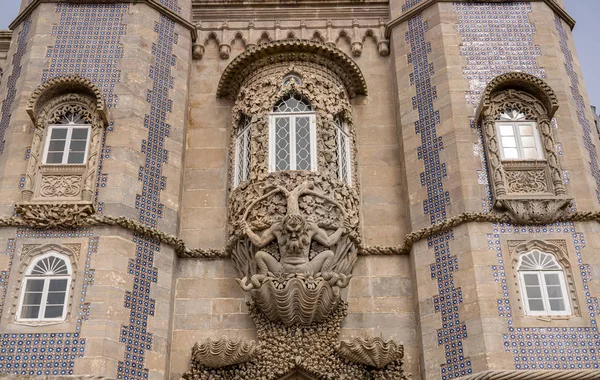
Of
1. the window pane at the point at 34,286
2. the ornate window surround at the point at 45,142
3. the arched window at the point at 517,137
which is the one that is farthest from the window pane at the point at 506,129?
the window pane at the point at 34,286

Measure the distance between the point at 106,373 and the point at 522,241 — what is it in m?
6.82

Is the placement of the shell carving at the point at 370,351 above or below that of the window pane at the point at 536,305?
below

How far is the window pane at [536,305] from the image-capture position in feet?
38.6

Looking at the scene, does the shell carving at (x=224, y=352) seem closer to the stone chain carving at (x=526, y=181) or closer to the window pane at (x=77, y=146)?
the window pane at (x=77, y=146)

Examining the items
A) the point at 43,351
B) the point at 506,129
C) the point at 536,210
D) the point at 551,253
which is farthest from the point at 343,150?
the point at 43,351

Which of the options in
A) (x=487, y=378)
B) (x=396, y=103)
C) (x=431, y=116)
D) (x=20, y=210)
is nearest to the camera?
(x=487, y=378)

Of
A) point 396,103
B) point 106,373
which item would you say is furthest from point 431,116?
point 106,373

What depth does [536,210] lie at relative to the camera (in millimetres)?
12320

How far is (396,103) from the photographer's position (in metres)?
14.9

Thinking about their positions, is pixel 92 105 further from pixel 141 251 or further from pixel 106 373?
pixel 106 373

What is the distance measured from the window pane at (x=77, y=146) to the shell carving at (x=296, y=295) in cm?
388

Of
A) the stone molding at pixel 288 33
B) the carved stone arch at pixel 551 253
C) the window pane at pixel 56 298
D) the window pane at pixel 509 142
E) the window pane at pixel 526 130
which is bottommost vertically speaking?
the window pane at pixel 56 298

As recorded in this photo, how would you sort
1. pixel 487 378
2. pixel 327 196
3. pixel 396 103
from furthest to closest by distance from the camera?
pixel 396 103 → pixel 327 196 → pixel 487 378

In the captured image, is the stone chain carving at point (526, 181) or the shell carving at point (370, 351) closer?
the shell carving at point (370, 351)
